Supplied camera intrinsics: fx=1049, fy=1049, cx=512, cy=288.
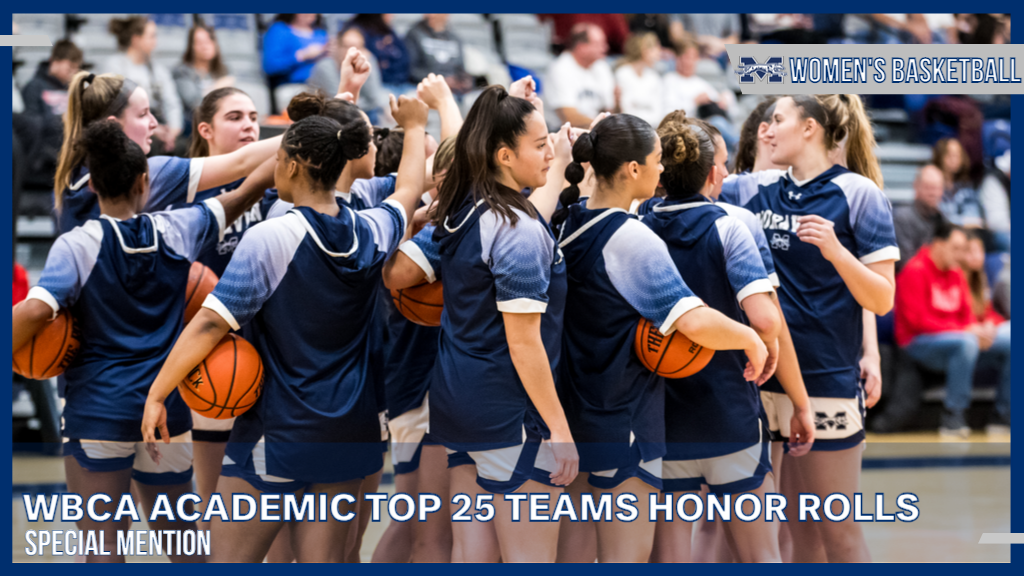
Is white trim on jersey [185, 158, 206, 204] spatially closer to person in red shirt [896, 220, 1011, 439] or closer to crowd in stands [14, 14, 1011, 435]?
crowd in stands [14, 14, 1011, 435]

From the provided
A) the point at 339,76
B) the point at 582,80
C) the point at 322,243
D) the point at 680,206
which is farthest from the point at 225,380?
the point at 582,80

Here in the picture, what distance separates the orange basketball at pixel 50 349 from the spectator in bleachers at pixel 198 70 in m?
4.22

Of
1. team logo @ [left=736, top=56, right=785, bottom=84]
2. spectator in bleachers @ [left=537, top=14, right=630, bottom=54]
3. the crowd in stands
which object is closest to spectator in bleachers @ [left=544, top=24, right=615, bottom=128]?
the crowd in stands

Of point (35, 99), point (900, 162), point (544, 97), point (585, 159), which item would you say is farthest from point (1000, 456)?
point (35, 99)

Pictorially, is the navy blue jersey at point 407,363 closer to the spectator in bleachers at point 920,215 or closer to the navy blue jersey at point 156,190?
the navy blue jersey at point 156,190

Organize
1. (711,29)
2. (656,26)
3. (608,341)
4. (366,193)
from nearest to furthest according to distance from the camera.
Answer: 1. (608,341)
2. (366,193)
3. (656,26)
4. (711,29)

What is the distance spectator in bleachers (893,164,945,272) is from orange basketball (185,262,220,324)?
587cm

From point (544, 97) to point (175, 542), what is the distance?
5.45 meters

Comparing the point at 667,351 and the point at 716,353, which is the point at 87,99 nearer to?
the point at 667,351

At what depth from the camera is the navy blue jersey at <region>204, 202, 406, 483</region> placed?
2.61m

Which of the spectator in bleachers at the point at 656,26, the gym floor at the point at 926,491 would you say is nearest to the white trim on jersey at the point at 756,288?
the gym floor at the point at 926,491

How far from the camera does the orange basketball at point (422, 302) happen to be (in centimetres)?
287

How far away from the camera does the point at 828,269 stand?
321cm

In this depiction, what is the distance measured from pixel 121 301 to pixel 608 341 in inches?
52.0
